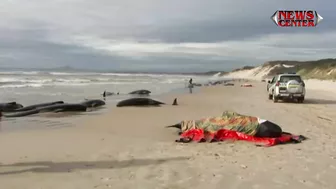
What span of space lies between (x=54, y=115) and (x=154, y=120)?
4.20 m

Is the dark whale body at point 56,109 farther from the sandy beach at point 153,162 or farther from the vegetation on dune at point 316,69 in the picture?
the vegetation on dune at point 316,69

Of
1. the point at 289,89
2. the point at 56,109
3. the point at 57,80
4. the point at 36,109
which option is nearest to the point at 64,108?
the point at 56,109

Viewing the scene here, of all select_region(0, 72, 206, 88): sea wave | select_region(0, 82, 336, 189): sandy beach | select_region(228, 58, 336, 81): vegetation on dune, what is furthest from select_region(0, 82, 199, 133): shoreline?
select_region(228, 58, 336, 81): vegetation on dune

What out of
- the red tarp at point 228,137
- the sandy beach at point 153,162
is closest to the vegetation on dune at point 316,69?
the red tarp at point 228,137

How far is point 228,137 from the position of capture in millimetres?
9102

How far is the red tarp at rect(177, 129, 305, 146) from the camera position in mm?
8562

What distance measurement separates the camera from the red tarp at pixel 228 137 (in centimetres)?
856

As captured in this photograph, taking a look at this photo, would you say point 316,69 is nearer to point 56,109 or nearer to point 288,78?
point 288,78

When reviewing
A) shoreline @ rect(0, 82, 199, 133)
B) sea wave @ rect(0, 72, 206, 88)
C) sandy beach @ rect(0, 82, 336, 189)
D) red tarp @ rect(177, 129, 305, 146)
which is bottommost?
shoreline @ rect(0, 82, 199, 133)

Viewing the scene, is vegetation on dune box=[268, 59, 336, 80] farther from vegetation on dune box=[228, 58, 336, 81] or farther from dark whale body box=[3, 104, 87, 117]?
dark whale body box=[3, 104, 87, 117]

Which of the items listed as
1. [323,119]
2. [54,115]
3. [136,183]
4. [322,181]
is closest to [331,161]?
Answer: [322,181]

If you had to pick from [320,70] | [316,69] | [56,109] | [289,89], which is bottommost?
[56,109]

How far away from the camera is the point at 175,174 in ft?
19.7

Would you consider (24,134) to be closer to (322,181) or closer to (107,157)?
(107,157)
